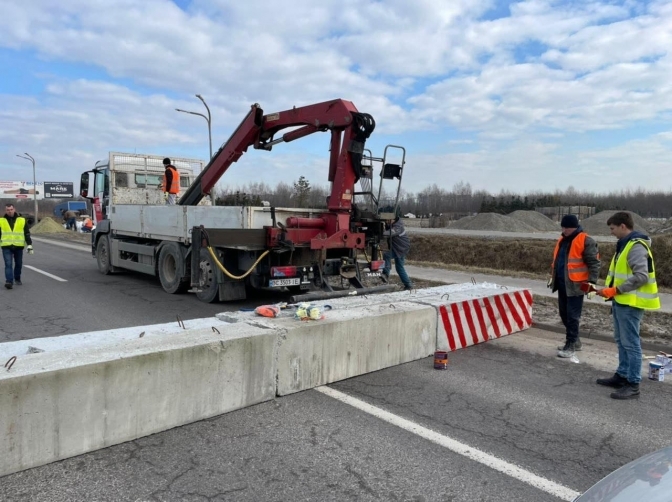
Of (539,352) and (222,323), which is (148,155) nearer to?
(222,323)

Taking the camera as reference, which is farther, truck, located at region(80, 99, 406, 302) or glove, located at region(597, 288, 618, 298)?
truck, located at region(80, 99, 406, 302)

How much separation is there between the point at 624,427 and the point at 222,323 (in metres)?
3.78

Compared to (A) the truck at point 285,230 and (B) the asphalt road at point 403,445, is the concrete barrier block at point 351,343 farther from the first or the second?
(A) the truck at point 285,230

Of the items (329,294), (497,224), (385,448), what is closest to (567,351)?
(329,294)

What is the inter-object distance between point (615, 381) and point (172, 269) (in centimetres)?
842

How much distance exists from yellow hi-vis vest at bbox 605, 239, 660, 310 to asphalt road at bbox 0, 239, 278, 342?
6036 mm

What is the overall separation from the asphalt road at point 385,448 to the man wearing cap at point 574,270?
1.18 metres

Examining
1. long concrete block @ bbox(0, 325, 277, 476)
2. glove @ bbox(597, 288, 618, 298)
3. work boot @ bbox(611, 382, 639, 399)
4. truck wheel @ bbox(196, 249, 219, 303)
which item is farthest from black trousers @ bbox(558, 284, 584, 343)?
truck wheel @ bbox(196, 249, 219, 303)

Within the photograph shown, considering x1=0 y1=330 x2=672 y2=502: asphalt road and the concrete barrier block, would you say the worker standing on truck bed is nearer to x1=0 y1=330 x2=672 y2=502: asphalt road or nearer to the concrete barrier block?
the concrete barrier block

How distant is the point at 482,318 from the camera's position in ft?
23.6

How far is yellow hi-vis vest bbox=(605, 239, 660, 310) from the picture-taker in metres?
5.12

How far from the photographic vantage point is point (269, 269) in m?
8.95

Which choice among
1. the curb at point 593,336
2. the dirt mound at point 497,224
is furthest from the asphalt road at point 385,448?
the dirt mound at point 497,224

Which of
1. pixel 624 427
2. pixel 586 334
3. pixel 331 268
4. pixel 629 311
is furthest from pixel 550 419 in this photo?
pixel 331 268
